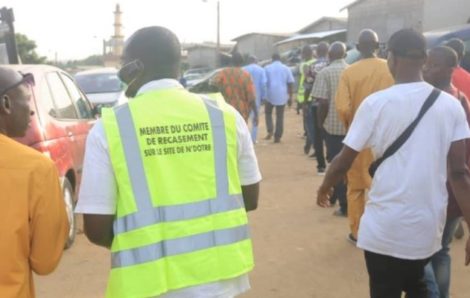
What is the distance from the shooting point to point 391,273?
309cm

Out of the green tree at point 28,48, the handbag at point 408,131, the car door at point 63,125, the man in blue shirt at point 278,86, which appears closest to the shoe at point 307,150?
the man in blue shirt at point 278,86

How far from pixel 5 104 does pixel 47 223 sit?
433 millimetres

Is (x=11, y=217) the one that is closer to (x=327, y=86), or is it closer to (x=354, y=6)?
(x=327, y=86)

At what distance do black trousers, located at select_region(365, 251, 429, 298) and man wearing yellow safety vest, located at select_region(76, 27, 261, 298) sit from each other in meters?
0.94

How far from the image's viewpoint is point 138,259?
7.18 ft

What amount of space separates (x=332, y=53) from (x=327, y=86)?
490mm

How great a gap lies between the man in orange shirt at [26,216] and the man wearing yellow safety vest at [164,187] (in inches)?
6.5

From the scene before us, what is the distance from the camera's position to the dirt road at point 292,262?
4.84m

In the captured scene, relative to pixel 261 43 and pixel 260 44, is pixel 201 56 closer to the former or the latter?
pixel 260 44

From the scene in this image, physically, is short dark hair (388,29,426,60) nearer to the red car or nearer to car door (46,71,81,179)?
the red car

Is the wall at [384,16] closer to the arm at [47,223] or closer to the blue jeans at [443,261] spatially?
the blue jeans at [443,261]

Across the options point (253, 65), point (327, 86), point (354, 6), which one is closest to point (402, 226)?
point (327, 86)

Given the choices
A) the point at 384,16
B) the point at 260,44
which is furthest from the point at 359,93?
the point at 260,44

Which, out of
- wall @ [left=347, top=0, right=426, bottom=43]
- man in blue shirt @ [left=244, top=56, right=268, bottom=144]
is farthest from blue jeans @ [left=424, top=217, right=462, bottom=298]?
wall @ [left=347, top=0, right=426, bottom=43]
